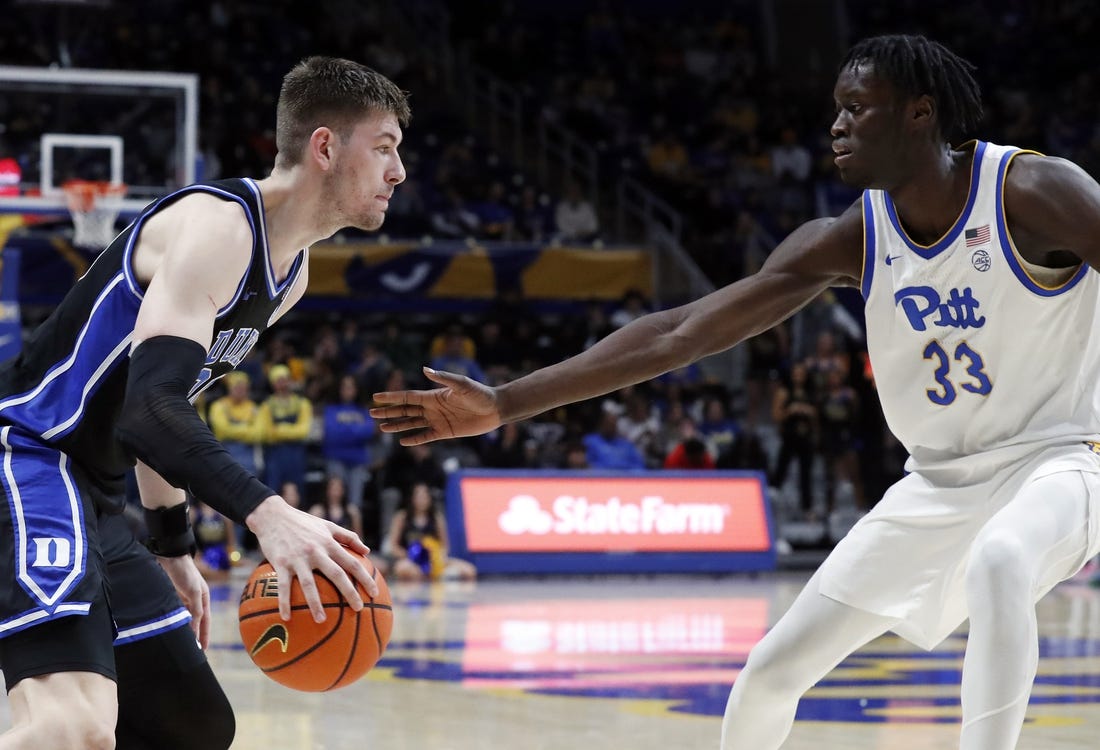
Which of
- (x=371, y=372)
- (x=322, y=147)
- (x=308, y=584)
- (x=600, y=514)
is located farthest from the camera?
(x=371, y=372)

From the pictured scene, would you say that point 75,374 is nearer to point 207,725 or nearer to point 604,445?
point 207,725

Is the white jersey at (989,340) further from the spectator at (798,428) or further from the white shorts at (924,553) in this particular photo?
the spectator at (798,428)

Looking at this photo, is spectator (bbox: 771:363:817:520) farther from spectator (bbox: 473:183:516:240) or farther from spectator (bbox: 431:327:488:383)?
spectator (bbox: 473:183:516:240)

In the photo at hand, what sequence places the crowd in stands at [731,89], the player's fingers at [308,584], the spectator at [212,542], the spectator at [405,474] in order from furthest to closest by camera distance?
the crowd in stands at [731,89]
the spectator at [405,474]
the spectator at [212,542]
the player's fingers at [308,584]

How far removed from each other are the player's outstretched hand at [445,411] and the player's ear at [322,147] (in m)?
0.67

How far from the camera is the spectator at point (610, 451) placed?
15.8 meters

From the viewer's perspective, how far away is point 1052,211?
388cm

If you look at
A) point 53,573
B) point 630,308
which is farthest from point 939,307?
point 630,308

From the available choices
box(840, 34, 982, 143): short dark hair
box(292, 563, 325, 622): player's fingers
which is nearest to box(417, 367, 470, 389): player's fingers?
box(292, 563, 325, 622): player's fingers

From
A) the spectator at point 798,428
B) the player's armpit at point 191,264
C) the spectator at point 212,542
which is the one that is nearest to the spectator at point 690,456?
the spectator at point 798,428

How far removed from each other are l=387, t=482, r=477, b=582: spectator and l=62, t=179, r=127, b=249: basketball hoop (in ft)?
12.5

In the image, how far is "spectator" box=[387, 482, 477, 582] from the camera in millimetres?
14211

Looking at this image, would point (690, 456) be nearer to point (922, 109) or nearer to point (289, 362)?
point (289, 362)

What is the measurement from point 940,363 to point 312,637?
1.79 m
